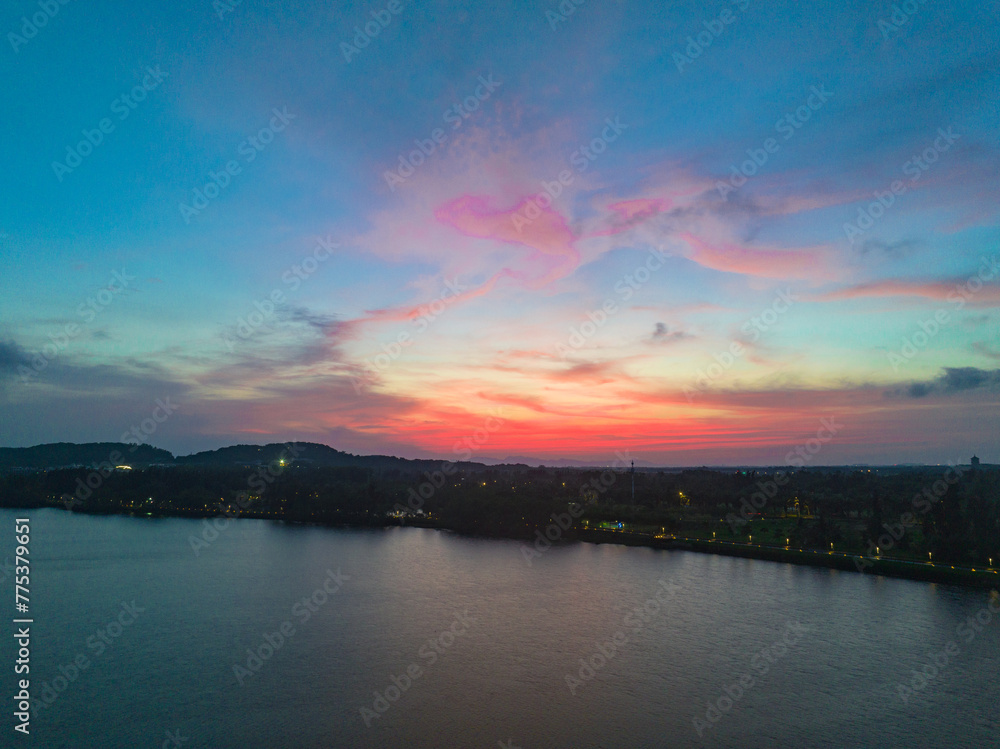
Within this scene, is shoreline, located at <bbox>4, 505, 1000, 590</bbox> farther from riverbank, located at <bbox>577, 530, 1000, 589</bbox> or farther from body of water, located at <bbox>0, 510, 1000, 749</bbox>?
body of water, located at <bbox>0, 510, 1000, 749</bbox>

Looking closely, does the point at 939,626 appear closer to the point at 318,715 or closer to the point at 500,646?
the point at 500,646

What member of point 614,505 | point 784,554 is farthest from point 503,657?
point 614,505

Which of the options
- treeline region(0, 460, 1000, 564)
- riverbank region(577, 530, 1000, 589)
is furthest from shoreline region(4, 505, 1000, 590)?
treeline region(0, 460, 1000, 564)

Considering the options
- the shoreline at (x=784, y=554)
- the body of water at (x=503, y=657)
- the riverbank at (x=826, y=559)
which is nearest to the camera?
the body of water at (x=503, y=657)

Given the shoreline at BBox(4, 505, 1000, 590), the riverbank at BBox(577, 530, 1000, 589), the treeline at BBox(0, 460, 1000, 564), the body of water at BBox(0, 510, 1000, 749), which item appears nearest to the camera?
the body of water at BBox(0, 510, 1000, 749)

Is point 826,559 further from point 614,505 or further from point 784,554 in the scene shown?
point 614,505

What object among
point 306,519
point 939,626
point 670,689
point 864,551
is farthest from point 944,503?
point 306,519

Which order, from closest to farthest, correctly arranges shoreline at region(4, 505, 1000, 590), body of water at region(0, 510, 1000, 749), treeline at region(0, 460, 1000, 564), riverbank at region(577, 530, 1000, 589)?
body of water at region(0, 510, 1000, 749) → riverbank at region(577, 530, 1000, 589) → shoreline at region(4, 505, 1000, 590) → treeline at region(0, 460, 1000, 564)

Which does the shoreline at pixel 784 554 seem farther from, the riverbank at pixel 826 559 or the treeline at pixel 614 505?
the treeline at pixel 614 505

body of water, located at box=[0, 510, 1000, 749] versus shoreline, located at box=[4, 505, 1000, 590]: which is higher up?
shoreline, located at box=[4, 505, 1000, 590]

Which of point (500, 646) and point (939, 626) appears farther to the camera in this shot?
point (939, 626)

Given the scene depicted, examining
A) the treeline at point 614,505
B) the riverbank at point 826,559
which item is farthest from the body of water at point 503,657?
the treeline at point 614,505
